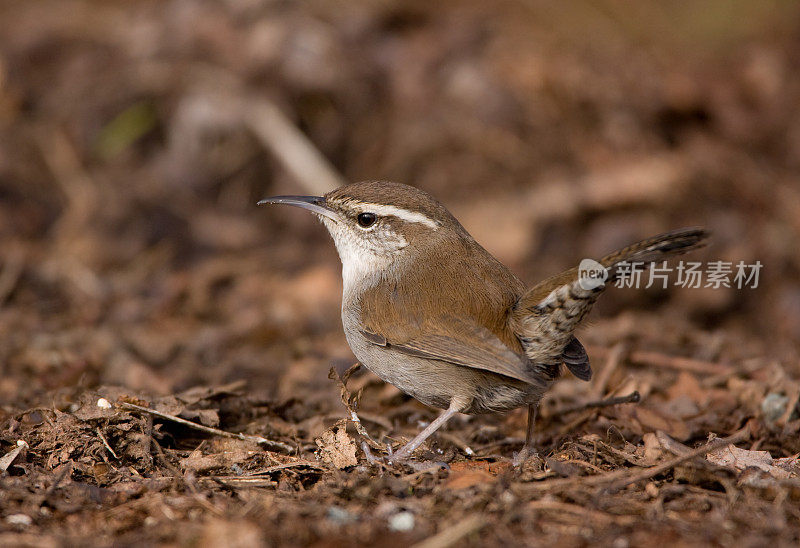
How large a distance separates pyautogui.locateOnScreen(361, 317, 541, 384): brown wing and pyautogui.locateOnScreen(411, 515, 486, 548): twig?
39.9 inches

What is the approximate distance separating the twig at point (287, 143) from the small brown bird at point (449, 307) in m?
3.83

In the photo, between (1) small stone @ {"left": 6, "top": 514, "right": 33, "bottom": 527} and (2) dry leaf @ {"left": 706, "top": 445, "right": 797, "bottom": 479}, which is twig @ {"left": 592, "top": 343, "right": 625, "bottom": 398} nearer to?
(2) dry leaf @ {"left": 706, "top": 445, "right": 797, "bottom": 479}

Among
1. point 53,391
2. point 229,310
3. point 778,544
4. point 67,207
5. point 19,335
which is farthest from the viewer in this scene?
point 67,207

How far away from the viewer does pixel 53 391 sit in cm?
542

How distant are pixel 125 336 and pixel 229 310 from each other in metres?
1.17

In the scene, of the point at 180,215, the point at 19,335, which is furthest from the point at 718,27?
the point at 19,335

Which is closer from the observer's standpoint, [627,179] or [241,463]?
[241,463]

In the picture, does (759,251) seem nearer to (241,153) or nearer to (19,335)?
(241,153)

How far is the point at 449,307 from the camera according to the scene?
4574mm

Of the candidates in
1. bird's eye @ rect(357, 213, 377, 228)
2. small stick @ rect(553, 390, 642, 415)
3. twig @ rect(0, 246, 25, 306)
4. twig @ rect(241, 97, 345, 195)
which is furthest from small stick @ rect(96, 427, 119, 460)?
twig @ rect(241, 97, 345, 195)

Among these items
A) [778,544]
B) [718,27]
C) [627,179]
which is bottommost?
[778,544]

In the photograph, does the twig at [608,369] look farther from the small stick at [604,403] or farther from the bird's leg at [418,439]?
the bird's leg at [418,439]

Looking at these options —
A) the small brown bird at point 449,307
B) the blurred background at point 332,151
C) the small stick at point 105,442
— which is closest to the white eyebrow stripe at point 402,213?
the small brown bird at point 449,307

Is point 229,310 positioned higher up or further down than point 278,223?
further down
